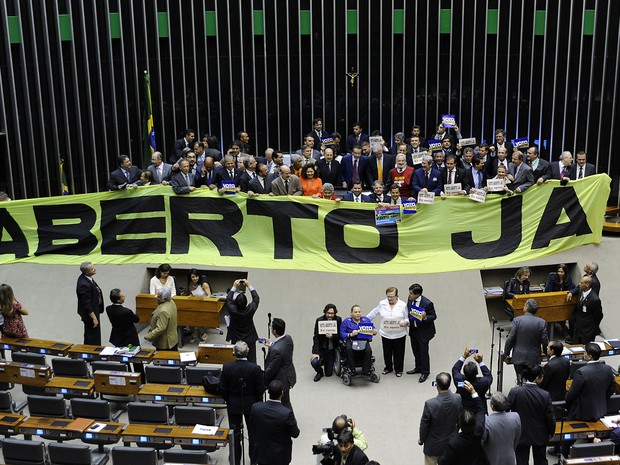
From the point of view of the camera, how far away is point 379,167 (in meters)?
13.9

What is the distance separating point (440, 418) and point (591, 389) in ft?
6.00

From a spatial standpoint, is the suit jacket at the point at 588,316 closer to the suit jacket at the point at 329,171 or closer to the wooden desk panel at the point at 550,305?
the wooden desk panel at the point at 550,305

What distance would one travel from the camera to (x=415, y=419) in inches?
385

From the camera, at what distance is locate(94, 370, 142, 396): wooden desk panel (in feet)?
30.5

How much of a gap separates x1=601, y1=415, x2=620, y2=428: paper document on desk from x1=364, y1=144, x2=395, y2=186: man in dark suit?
6.15m

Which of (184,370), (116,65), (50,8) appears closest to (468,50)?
(116,65)

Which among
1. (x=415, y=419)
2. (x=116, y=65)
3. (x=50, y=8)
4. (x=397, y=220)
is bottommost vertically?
(x=415, y=419)

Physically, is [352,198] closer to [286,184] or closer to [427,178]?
[286,184]

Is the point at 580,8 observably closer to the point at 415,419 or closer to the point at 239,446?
the point at 415,419

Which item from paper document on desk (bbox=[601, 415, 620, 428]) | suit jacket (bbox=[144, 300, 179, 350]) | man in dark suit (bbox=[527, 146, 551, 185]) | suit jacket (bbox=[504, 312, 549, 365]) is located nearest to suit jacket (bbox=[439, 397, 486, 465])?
paper document on desk (bbox=[601, 415, 620, 428])

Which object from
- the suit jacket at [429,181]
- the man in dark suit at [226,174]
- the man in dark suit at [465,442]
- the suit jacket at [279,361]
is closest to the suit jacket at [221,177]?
the man in dark suit at [226,174]

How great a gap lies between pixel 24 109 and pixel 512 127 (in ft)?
32.7

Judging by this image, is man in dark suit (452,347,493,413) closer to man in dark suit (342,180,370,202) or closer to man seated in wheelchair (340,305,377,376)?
man seated in wheelchair (340,305,377,376)

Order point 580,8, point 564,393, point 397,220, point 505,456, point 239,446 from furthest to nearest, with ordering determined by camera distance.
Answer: point 580,8, point 397,220, point 564,393, point 239,446, point 505,456
